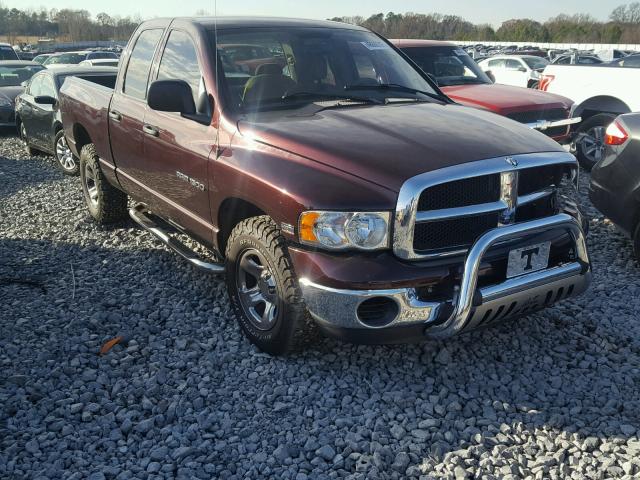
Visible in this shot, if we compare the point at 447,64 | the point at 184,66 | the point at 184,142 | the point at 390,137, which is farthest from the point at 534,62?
the point at 390,137

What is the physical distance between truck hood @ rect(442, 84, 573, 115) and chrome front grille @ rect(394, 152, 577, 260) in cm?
441

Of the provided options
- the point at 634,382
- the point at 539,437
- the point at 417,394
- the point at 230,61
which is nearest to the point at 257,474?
the point at 417,394

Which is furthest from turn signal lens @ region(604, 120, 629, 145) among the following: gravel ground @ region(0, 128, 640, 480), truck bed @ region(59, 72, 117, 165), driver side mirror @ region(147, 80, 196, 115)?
truck bed @ region(59, 72, 117, 165)

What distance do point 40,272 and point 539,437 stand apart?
4124 mm

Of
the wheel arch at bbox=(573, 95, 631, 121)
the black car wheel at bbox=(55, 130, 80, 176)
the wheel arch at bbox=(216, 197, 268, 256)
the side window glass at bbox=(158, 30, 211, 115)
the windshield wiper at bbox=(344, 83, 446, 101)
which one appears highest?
the side window glass at bbox=(158, 30, 211, 115)

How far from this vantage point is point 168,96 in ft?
12.6

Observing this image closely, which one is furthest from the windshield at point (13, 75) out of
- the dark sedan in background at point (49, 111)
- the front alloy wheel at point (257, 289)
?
the front alloy wheel at point (257, 289)

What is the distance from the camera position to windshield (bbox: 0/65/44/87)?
1366cm

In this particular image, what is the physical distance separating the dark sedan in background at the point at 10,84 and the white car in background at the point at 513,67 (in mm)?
13514

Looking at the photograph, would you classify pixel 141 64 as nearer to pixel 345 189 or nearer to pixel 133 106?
pixel 133 106

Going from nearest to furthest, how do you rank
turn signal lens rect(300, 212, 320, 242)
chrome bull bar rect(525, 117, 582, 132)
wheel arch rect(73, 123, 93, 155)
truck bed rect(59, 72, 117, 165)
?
turn signal lens rect(300, 212, 320, 242)
truck bed rect(59, 72, 117, 165)
wheel arch rect(73, 123, 93, 155)
chrome bull bar rect(525, 117, 582, 132)

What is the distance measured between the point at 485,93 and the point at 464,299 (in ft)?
19.1

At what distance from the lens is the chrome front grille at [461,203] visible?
298cm

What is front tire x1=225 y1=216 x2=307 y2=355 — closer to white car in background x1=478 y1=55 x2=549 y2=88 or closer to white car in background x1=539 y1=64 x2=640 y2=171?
white car in background x1=539 y1=64 x2=640 y2=171
